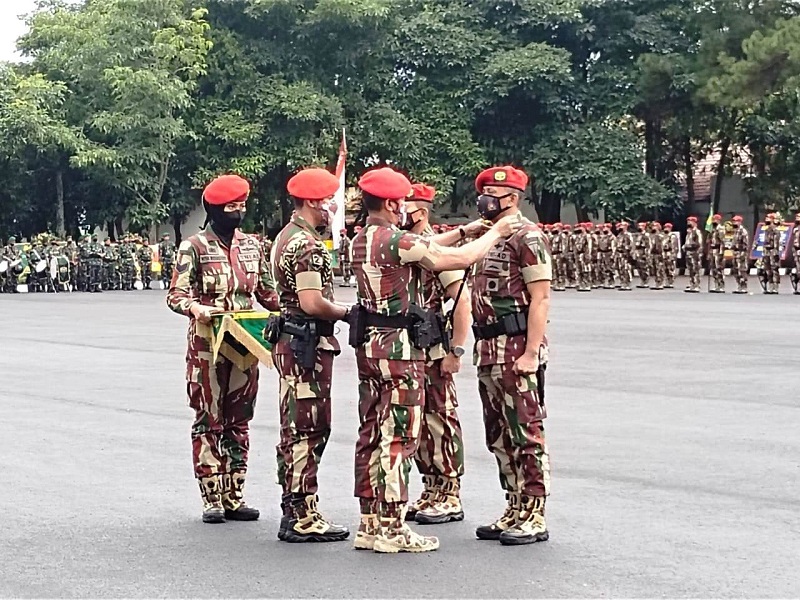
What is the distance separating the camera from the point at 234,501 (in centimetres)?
745

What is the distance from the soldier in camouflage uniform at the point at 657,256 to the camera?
34531mm

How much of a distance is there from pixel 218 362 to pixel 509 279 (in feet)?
5.77

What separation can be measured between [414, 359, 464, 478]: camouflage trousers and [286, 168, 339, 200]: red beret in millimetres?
1226

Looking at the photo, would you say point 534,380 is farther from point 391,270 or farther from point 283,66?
point 283,66

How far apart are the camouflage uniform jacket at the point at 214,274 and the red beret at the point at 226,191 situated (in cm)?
22

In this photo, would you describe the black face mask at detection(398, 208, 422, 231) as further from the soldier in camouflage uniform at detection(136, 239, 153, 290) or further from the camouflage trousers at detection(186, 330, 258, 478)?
the soldier in camouflage uniform at detection(136, 239, 153, 290)

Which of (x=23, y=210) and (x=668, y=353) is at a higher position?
(x=23, y=210)

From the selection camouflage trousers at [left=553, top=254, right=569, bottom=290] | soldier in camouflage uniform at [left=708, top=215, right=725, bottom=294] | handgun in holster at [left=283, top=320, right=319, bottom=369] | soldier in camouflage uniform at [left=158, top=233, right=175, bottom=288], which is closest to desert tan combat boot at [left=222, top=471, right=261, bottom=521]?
handgun in holster at [left=283, top=320, right=319, bottom=369]

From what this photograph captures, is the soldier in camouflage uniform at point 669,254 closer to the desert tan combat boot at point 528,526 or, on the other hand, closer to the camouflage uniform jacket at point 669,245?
the camouflage uniform jacket at point 669,245

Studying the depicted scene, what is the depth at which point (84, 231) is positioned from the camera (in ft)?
163

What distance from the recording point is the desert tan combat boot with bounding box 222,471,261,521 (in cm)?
742

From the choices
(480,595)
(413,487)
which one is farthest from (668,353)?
(480,595)

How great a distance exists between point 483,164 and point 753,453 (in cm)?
3579

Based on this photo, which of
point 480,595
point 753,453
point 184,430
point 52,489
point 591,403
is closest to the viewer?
point 480,595
